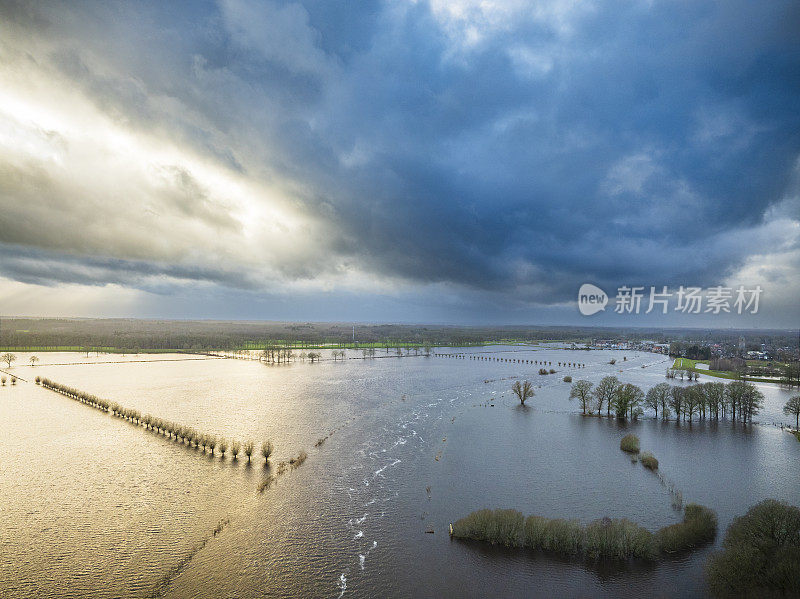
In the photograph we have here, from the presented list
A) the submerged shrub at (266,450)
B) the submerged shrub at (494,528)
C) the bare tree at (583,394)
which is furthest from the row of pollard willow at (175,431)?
the bare tree at (583,394)

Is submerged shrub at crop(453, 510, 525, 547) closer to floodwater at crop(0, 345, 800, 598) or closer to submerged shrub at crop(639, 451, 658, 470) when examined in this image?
floodwater at crop(0, 345, 800, 598)

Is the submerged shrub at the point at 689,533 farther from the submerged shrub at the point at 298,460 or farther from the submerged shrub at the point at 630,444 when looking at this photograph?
the submerged shrub at the point at 298,460

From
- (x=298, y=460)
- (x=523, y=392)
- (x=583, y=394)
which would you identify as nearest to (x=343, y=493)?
(x=298, y=460)

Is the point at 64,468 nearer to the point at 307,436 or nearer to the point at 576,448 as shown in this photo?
the point at 307,436

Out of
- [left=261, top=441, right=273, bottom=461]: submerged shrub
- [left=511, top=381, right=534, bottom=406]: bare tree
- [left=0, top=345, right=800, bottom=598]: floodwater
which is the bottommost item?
[left=0, top=345, right=800, bottom=598]: floodwater

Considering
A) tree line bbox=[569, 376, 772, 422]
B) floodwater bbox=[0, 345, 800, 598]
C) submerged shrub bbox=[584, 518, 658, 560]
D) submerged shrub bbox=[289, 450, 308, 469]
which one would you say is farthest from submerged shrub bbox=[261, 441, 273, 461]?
tree line bbox=[569, 376, 772, 422]
